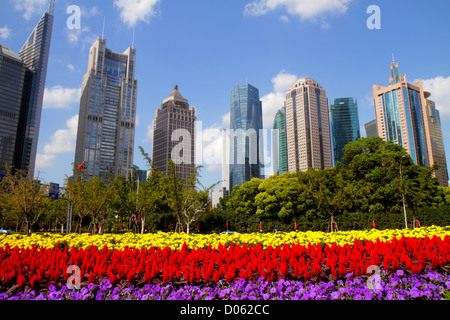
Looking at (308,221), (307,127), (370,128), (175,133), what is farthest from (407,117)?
(308,221)

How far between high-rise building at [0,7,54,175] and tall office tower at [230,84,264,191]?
83834 millimetres

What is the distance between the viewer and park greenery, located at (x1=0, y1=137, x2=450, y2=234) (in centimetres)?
1833

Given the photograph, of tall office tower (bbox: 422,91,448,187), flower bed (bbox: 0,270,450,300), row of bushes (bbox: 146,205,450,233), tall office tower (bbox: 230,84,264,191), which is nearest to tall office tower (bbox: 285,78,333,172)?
tall office tower (bbox: 230,84,264,191)

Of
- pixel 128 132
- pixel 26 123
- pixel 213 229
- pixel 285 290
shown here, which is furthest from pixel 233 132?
pixel 285 290

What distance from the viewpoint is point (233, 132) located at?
15875 centimetres

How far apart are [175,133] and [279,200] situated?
320ft

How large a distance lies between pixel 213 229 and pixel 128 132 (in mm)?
111261

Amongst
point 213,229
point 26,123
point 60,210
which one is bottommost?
point 213,229

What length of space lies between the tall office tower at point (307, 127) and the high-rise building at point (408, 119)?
2195cm

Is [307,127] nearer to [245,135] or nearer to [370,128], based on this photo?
[245,135]

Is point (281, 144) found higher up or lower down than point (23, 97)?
lower down

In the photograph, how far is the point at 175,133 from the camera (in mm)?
120062

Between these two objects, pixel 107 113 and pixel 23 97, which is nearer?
pixel 23 97
